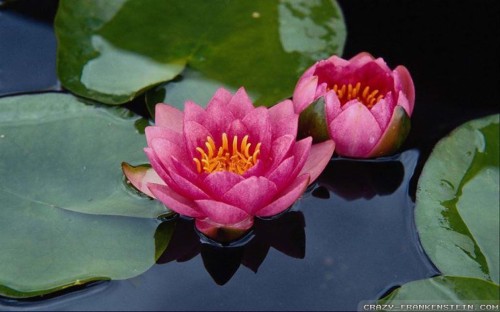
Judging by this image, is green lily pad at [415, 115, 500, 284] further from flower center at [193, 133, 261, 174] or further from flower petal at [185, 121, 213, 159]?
flower petal at [185, 121, 213, 159]

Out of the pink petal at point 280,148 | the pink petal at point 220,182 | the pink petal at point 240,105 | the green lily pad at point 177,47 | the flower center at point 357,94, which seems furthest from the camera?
the green lily pad at point 177,47

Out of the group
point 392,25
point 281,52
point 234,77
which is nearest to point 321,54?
point 281,52

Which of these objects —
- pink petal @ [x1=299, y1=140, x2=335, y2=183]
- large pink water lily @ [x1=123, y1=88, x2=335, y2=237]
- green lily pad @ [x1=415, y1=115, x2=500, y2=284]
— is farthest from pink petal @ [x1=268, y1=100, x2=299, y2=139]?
green lily pad @ [x1=415, y1=115, x2=500, y2=284]

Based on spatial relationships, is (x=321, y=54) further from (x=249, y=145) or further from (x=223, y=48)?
(x=249, y=145)

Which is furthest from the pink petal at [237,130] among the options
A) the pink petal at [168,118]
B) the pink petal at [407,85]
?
the pink petal at [407,85]

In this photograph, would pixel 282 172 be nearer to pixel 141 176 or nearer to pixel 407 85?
pixel 141 176

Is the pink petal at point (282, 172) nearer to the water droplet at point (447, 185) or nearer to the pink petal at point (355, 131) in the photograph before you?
the pink petal at point (355, 131)

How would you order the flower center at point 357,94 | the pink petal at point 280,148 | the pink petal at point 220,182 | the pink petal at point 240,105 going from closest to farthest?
the pink petal at point 220,182 → the pink petal at point 280,148 → the pink petal at point 240,105 → the flower center at point 357,94
